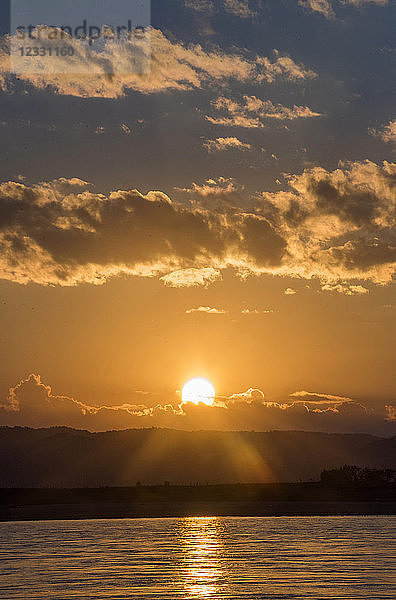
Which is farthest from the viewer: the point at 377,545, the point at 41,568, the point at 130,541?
the point at 130,541

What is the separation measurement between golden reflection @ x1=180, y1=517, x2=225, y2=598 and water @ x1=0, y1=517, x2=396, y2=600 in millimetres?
77

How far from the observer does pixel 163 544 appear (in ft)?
342

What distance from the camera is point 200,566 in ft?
253

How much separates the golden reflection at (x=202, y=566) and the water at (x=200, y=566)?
77 mm

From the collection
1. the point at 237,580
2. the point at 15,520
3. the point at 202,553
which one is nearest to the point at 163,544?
the point at 202,553

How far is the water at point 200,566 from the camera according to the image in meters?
59.4

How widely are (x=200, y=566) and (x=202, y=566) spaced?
0.18m

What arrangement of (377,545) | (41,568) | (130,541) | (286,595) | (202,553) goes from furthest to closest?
1. (130,541)
2. (377,545)
3. (202,553)
4. (41,568)
5. (286,595)

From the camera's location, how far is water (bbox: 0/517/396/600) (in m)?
59.4

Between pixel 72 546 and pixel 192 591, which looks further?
pixel 72 546

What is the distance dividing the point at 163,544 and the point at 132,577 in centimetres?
3705

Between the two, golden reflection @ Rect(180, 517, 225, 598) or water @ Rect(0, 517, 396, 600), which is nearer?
water @ Rect(0, 517, 396, 600)

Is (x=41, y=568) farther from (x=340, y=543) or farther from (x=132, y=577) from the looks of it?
(x=340, y=543)

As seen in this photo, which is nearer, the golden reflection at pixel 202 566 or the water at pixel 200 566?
the water at pixel 200 566
